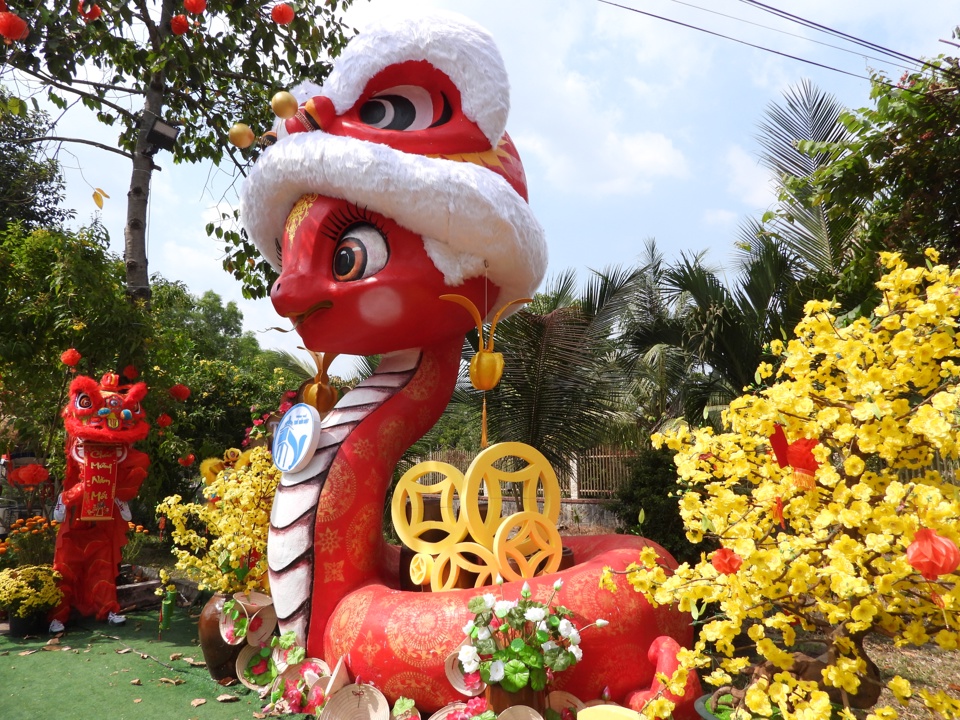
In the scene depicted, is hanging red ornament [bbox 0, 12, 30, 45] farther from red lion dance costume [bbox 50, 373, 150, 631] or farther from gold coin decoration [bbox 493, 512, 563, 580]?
gold coin decoration [bbox 493, 512, 563, 580]

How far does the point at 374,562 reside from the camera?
3.97m

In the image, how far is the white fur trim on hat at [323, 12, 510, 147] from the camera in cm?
419

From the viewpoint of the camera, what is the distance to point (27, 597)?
537cm

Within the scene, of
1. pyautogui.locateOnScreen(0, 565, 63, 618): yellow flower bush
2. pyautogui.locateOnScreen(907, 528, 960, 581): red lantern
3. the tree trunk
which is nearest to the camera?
pyautogui.locateOnScreen(907, 528, 960, 581): red lantern

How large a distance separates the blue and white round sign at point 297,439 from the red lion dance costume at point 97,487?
227cm

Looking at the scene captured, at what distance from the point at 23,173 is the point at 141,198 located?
10.2 feet

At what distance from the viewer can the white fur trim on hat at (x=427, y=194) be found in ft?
12.8

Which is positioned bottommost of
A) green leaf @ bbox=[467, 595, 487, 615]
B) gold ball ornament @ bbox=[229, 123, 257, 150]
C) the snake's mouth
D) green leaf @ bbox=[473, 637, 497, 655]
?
green leaf @ bbox=[473, 637, 497, 655]

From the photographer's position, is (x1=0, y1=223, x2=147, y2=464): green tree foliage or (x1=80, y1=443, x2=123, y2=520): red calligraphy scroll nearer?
(x1=80, y1=443, x2=123, y2=520): red calligraphy scroll

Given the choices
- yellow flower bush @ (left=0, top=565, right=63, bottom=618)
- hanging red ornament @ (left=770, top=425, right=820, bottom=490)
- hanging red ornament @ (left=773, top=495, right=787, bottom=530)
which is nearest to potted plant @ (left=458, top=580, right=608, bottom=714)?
hanging red ornament @ (left=773, top=495, right=787, bottom=530)

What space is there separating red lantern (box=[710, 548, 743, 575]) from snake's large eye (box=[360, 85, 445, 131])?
3141 mm

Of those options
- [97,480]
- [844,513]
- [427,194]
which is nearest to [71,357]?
[97,480]

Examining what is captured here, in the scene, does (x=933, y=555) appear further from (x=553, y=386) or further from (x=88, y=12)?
(x=88, y=12)

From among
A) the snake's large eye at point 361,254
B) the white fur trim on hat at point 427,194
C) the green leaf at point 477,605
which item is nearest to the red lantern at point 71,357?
the white fur trim on hat at point 427,194
